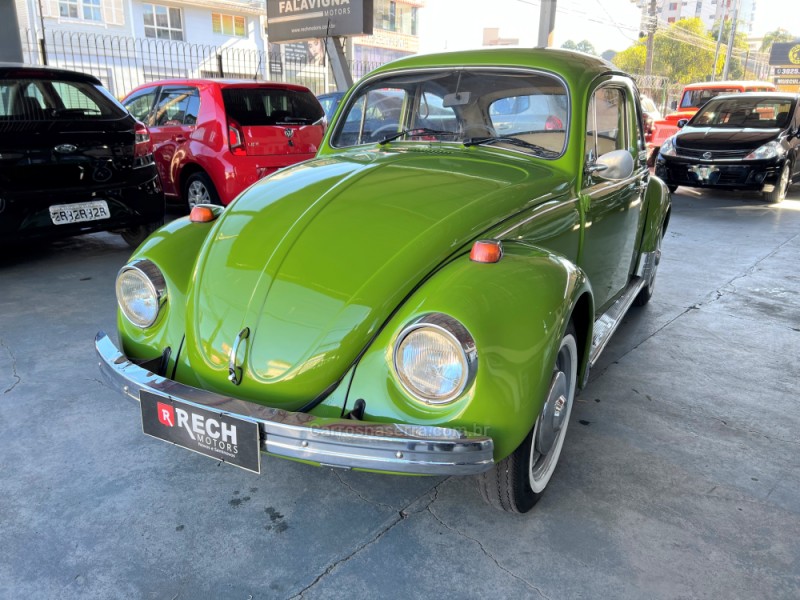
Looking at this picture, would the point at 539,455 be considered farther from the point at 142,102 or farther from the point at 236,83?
the point at 142,102

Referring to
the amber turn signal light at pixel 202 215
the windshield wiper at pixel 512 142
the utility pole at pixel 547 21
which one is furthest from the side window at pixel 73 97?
the utility pole at pixel 547 21

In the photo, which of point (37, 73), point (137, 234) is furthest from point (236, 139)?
point (37, 73)

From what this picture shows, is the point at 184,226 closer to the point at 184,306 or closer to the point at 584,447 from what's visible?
the point at 184,306

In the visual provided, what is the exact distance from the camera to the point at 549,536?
2.30 metres

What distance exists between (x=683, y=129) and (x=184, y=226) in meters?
9.64

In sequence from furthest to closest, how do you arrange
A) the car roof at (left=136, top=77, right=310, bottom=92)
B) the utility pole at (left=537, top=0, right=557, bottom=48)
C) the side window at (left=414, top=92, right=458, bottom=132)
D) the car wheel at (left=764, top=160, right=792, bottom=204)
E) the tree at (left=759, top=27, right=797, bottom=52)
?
the tree at (left=759, top=27, right=797, bottom=52) < the utility pole at (left=537, top=0, right=557, bottom=48) < the car wheel at (left=764, top=160, right=792, bottom=204) < the car roof at (left=136, top=77, right=310, bottom=92) < the side window at (left=414, top=92, right=458, bottom=132)

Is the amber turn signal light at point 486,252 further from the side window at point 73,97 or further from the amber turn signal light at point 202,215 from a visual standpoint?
the side window at point 73,97

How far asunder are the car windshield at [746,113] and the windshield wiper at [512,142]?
8.58 m

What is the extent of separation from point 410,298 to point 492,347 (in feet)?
1.17

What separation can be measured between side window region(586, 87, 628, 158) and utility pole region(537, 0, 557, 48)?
31.3 feet

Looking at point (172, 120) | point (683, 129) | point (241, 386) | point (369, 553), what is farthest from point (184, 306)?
point (683, 129)

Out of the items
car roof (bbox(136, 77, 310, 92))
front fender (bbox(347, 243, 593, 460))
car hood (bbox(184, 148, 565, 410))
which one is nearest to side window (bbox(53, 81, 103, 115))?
car roof (bbox(136, 77, 310, 92))

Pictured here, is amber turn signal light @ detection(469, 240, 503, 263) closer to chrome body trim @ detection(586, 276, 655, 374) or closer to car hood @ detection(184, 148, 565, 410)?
car hood @ detection(184, 148, 565, 410)

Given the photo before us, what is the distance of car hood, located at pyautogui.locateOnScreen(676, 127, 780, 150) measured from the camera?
30.6ft
